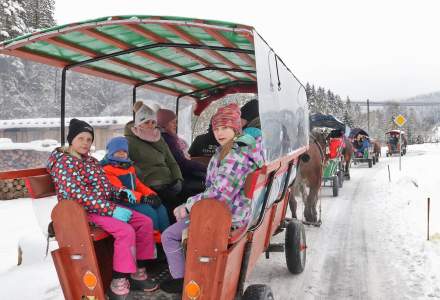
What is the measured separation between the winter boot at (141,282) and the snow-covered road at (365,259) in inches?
70.9

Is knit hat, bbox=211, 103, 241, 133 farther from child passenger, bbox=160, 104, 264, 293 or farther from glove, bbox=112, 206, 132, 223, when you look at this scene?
glove, bbox=112, 206, 132, 223

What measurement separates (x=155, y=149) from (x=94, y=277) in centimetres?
176

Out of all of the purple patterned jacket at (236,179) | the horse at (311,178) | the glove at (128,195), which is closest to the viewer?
the purple patterned jacket at (236,179)

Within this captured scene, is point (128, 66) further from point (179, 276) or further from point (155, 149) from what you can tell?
point (179, 276)

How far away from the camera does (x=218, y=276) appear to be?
8.52 ft

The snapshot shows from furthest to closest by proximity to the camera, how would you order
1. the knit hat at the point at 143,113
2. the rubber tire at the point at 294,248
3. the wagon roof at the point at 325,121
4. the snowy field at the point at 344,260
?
the wagon roof at the point at 325,121
the rubber tire at the point at 294,248
the snowy field at the point at 344,260
the knit hat at the point at 143,113

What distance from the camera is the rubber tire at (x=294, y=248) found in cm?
500

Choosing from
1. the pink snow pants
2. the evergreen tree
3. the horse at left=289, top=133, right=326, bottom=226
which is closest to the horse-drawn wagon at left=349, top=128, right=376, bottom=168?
the horse at left=289, top=133, right=326, bottom=226

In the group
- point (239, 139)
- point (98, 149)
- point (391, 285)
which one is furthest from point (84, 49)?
point (98, 149)

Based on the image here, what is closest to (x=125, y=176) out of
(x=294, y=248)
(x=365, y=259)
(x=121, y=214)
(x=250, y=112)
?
(x=121, y=214)

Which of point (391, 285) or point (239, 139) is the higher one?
point (239, 139)

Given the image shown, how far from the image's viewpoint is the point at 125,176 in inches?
149

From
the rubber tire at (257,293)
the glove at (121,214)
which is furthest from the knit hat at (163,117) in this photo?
the rubber tire at (257,293)

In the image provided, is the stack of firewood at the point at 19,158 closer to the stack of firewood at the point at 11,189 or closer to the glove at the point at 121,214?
the stack of firewood at the point at 11,189
